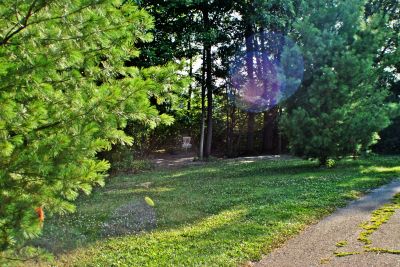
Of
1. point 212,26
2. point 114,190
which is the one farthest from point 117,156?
point 212,26

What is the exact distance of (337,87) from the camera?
1269 cm

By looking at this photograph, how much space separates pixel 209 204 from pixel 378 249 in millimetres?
3936

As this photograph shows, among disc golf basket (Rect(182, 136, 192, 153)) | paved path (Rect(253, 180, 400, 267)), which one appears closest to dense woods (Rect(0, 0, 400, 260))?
→ disc golf basket (Rect(182, 136, 192, 153))

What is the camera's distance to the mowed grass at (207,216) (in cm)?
540

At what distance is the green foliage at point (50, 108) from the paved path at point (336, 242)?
10.0ft

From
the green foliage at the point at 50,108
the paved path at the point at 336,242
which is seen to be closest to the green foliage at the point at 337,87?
the paved path at the point at 336,242

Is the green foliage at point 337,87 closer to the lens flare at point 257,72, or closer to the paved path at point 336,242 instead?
the paved path at point 336,242

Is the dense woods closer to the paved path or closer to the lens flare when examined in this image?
the lens flare

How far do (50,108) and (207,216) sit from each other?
5.11m

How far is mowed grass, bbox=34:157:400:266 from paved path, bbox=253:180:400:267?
0.78 feet

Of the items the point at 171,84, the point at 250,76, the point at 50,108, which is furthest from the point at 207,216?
the point at 250,76

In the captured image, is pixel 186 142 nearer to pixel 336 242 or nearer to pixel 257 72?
pixel 257 72

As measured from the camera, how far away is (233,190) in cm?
1018

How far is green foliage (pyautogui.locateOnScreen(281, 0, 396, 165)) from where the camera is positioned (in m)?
12.7
